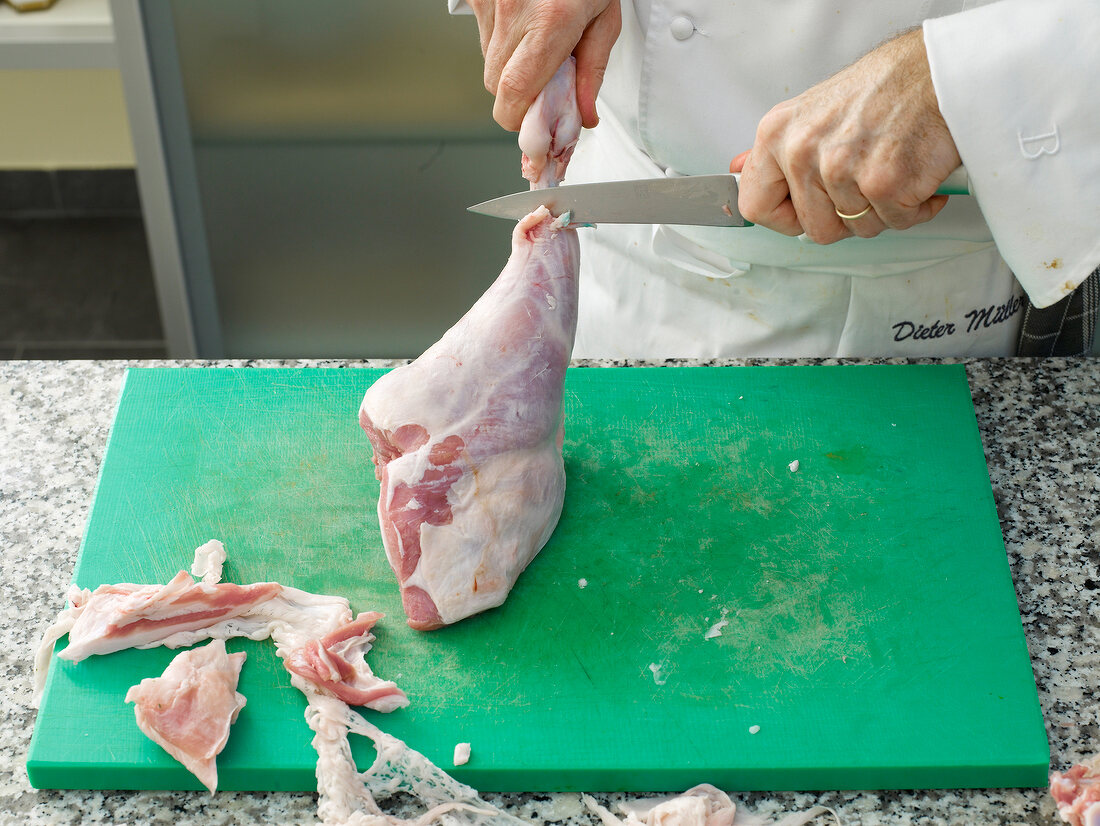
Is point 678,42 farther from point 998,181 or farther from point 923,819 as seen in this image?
point 923,819

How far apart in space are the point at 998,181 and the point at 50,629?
48.7 inches

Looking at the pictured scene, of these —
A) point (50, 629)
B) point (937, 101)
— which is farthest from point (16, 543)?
point (937, 101)

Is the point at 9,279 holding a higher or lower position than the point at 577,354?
lower

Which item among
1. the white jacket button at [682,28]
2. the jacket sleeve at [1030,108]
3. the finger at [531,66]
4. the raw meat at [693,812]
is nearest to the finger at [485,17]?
the finger at [531,66]

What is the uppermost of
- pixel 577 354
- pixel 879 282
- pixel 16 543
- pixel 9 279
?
pixel 879 282

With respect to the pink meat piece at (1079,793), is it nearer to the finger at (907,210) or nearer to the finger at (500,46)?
the finger at (907,210)

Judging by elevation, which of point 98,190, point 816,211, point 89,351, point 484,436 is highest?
point 816,211

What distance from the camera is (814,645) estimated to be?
1295 mm

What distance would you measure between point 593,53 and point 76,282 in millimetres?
2988

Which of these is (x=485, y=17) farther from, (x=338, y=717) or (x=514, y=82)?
(x=338, y=717)

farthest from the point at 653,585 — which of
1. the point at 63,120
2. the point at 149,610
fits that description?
the point at 63,120

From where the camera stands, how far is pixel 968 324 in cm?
177

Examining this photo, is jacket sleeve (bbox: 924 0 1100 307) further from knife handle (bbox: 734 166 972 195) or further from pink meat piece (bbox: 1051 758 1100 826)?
pink meat piece (bbox: 1051 758 1100 826)

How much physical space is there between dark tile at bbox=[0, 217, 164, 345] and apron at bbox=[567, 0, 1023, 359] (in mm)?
2431
